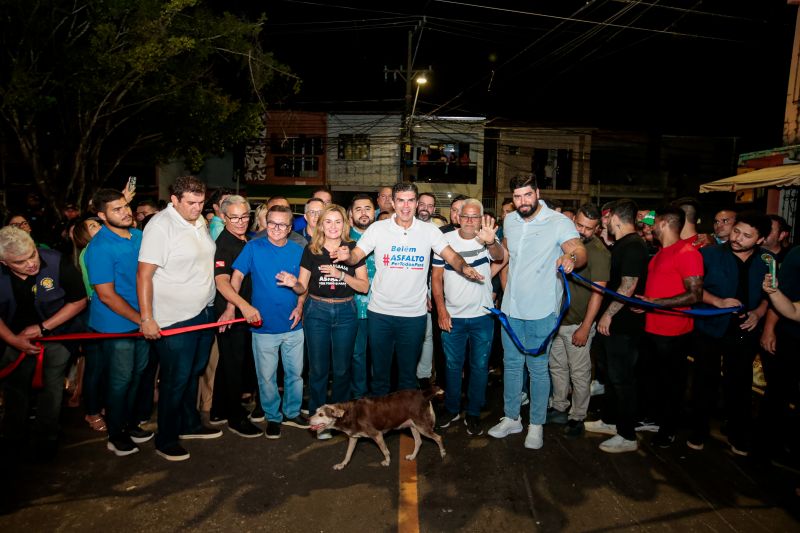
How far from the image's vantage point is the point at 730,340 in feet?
15.6

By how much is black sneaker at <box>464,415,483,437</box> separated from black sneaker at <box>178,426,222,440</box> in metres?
2.72

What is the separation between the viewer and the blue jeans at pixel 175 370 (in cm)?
438

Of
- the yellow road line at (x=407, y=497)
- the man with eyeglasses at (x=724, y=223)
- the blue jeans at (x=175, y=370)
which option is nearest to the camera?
the yellow road line at (x=407, y=497)

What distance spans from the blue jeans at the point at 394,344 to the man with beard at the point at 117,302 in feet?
7.67

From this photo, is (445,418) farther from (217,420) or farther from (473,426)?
(217,420)

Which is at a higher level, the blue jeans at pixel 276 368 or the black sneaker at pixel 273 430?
the blue jeans at pixel 276 368

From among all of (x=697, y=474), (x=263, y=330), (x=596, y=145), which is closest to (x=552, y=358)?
(x=697, y=474)

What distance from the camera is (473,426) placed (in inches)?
196

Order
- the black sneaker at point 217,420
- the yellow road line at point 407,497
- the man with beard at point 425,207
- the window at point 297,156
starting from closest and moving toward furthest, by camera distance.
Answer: the yellow road line at point 407,497 < the black sneaker at point 217,420 < the man with beard at point 425,207 < the window at point 297,156

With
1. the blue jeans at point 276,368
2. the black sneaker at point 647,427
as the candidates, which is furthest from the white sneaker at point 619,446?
the blue jeans at point 276,368

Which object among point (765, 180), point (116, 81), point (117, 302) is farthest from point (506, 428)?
point (116, 81)

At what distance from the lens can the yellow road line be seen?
3.52 meters

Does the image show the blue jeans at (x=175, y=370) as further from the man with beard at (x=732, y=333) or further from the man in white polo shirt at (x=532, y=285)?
the man with beard at (x=732, y=333)

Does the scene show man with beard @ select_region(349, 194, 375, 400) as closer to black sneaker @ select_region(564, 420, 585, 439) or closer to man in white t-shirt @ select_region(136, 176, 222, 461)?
man in white t-shirt @ select_region(136, 176, 222, 461)
